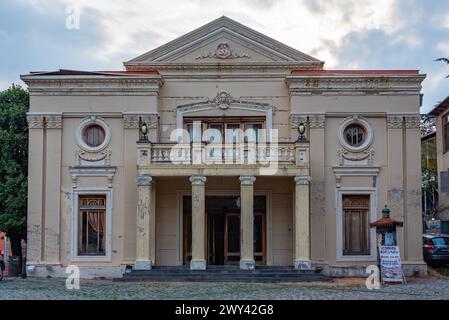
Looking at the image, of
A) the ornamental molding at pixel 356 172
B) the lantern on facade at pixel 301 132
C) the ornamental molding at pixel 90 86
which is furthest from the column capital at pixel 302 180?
the ornamental molding at pixel 90 86

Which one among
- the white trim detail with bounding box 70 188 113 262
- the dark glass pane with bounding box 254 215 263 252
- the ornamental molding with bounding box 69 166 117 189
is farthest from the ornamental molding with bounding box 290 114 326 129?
the white trim detail with bounding box 70 188 113 262

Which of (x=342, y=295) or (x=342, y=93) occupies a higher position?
(x=342, y=93)

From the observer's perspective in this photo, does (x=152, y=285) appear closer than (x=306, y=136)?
Yes

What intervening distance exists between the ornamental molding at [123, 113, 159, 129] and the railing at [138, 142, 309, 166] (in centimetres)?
132

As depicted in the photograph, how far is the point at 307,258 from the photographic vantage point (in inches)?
1007

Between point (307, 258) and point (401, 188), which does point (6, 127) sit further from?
point (401, 188)

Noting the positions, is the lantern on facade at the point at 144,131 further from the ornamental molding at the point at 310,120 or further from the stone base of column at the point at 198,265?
the ornamental molding at the point at 310,120

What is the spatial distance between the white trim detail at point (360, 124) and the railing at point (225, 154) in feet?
6.65

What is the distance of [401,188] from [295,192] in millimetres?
3766

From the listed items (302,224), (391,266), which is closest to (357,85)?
(302,224)

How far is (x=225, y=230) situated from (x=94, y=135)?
18.7ft

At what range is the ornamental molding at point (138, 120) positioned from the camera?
27.2 m

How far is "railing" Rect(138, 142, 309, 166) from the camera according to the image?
85.3 feet
